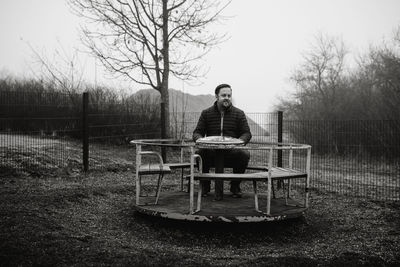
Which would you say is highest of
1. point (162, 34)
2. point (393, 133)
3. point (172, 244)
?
point (162, 34)

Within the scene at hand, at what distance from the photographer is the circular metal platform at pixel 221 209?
667 centimetres

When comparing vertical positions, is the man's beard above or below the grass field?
above

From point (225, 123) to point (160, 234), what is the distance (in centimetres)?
237

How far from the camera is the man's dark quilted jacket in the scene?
8.30m

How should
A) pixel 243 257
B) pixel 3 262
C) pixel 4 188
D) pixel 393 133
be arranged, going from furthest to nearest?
pixel 393 133
pixel 4 188
pixel 243 257
pixel 3 262

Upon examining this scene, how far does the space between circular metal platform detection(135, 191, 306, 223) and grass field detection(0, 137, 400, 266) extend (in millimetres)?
246

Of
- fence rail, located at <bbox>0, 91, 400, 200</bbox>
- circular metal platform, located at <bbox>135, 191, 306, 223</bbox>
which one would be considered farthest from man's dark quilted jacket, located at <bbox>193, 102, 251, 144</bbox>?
fence rail, located at <bbox>0, 91, 400, 200</bbox>

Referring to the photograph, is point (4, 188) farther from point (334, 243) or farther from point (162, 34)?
point (162, 34)

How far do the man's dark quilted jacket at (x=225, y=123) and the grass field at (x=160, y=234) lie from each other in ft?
5.80

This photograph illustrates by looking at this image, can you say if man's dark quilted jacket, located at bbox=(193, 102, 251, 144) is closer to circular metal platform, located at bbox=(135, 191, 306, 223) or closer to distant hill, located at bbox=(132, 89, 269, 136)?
circular metal platform, located at bbox=(135, 191, 306, 223)

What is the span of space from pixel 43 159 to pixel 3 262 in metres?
7.95

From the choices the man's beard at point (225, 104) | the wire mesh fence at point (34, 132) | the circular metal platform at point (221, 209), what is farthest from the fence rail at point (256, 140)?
the circular metal platform at point (221, 209)

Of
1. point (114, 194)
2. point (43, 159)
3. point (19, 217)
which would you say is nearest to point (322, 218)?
point (114, 194)

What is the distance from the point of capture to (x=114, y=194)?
9492 mm
